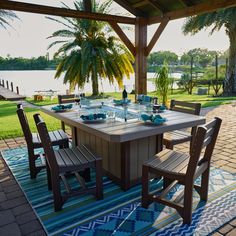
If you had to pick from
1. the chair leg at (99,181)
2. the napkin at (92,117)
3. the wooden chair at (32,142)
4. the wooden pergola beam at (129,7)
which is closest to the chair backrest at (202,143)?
the chair leg at (99,181)

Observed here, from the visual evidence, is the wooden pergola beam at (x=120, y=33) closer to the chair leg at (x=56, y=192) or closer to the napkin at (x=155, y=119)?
the napkin at (x=155, y=119)

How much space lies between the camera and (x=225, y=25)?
10562mm

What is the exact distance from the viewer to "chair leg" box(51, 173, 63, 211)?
2143 millimetres

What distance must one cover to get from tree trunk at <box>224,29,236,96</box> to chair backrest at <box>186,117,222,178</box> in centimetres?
1018

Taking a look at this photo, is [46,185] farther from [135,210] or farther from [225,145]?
[225,145]

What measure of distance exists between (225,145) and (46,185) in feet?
9.76

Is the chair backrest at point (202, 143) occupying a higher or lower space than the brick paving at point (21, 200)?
higher

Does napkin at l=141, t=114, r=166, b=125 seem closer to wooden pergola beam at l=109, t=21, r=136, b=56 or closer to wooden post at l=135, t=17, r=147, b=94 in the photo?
wooden pergola beam at l=109, t=21, r=136, b=56

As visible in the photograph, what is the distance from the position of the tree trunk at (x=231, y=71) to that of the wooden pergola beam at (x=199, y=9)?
711cm

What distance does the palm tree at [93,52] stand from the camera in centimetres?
956

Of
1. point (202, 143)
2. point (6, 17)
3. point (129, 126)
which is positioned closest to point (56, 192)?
point (129, 126)

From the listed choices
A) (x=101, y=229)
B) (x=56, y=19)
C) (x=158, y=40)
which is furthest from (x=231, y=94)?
(x=101, y=229)

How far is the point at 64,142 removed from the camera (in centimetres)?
293

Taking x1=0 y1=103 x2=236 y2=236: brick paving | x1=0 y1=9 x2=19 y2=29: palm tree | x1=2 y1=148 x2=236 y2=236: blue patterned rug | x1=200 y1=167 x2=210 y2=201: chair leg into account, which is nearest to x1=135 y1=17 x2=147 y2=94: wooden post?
x1=0 y1=103 x2=236 y2=236: brick paving
